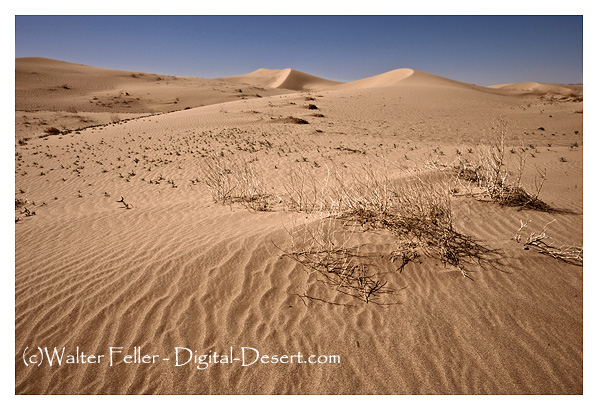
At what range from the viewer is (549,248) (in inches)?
150

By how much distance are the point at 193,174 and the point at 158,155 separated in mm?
3693

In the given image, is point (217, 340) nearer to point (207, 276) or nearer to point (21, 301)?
point (207, 276)

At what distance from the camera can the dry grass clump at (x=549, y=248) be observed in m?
3.66

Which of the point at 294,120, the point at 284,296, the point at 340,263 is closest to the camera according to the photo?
the point at 284,296

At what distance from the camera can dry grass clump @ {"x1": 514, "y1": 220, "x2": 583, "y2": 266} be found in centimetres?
366

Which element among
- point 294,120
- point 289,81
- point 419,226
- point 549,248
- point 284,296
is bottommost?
point 284,296

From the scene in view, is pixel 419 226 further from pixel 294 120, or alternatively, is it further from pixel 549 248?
pixel 294 120

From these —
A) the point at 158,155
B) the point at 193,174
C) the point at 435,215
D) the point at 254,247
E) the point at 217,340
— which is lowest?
the point at 217,340

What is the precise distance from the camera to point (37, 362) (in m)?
2.66

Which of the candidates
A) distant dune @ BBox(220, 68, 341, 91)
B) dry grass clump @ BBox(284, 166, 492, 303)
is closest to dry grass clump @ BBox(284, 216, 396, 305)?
dry grass clump @ BBox(284, 166, 492, 303)

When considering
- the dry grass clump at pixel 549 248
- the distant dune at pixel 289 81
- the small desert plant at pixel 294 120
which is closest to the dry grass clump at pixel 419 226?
the dry grass clump at pixel 549 248

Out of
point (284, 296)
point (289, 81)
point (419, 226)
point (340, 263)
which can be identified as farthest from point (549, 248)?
point (289, 81)

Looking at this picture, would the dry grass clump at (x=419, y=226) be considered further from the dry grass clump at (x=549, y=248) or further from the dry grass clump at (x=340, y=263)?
the dry grass clump at (x=549, y=248)

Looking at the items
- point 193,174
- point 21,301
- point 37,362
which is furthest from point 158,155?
point 37,362
